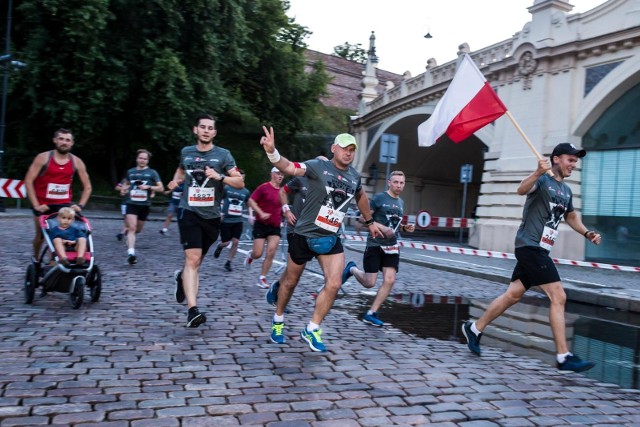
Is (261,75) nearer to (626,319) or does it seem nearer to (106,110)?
(106,110)

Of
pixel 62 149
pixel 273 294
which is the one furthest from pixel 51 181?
pixel 273 294

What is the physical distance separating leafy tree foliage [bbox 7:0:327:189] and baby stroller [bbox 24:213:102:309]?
55.4 feet

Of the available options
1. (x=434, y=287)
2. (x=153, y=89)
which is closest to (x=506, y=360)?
(x=434, y=287)

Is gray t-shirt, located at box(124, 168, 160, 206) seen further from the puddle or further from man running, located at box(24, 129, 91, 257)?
the puddle

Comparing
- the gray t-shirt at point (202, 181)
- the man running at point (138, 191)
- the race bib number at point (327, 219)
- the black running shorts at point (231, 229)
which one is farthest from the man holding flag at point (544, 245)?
the man running at point (138, 191)

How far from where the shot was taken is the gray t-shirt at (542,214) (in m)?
5.21

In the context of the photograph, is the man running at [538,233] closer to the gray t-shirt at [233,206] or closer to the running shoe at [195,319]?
the running shoe at [195,319]

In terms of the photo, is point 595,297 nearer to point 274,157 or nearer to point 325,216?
point 325,216

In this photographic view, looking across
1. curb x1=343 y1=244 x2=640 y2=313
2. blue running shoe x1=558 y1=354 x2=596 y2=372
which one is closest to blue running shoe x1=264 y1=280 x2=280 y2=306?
blue running shoe x1=558 y1=354 x2=596 y2=372

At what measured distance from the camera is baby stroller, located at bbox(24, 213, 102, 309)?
5.96 metres

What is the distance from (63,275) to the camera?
602 centimetres

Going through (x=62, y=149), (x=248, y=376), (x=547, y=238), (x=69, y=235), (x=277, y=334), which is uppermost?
(x=62, y=149)

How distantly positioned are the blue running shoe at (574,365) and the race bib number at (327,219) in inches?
86.0

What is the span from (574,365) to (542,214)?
52.3 inches
